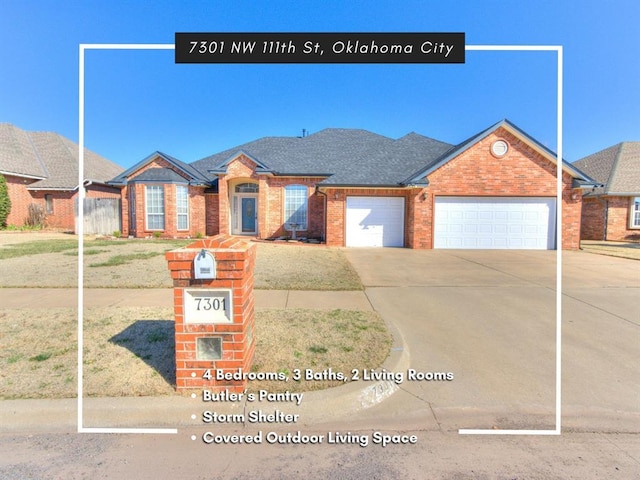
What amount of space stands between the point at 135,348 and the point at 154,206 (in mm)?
14934

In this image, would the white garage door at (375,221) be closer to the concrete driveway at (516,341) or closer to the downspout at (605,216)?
the concrete driveway at (516,341)

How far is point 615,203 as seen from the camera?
62.1ft

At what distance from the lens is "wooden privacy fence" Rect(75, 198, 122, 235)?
1783 cm

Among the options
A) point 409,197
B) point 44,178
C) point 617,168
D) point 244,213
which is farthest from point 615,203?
point 44,178

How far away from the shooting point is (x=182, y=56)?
3336 millimetres

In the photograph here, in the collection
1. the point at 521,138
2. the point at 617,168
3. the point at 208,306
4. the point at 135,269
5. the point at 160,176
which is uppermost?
the point at 617,168

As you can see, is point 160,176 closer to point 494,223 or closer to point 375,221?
point 375,221

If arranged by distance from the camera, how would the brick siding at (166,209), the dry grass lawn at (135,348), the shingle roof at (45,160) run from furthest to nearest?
the shingle roof at (45,160)
the brick siding at (166,209)
the dry grass lawn at (135,348)

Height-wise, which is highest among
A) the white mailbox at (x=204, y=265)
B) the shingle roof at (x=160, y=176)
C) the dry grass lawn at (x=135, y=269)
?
the shingle roof at (x=160, y=176)

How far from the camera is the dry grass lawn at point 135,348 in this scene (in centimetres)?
304

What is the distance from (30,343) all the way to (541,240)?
644 inches

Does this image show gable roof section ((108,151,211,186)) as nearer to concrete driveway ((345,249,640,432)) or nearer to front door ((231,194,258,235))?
front door ((231,194,258,235))

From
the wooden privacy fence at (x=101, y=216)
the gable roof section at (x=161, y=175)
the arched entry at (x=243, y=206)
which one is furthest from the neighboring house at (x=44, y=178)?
the arched entry at (x=243, y=206)

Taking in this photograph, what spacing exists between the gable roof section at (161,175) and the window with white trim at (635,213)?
24061mm
